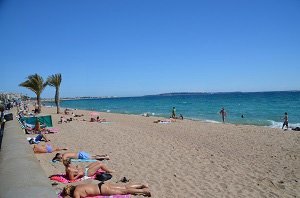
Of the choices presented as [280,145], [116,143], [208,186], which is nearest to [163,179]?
[208,186]

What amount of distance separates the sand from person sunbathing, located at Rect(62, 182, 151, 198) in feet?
1.01

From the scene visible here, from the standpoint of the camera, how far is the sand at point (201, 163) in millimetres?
6371

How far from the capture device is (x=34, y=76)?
100ft

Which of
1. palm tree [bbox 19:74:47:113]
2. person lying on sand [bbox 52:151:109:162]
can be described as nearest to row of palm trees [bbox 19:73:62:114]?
palm tree [bbox 19:74:47:113]

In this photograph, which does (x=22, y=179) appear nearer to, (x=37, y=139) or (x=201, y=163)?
(x=201, y=163)

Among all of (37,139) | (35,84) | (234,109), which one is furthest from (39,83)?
(234,109)

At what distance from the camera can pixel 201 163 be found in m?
8.59

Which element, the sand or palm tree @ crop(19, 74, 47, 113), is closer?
the sand

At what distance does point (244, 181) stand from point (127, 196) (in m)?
2.98

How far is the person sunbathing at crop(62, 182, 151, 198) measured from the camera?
5.35 m

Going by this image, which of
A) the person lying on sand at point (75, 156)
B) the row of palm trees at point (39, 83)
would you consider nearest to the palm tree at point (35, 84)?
the row of palm trees at point (39, 83)

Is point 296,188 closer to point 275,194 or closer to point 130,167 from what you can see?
point 275,194

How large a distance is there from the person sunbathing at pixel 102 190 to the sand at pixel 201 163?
31cm

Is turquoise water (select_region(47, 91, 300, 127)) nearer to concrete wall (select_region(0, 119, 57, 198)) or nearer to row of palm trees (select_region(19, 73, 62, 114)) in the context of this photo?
row of palm trees (select_region(19, 73, 62, 114))
